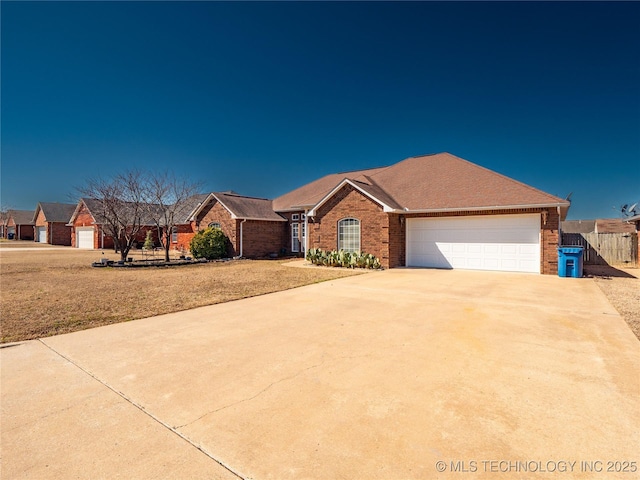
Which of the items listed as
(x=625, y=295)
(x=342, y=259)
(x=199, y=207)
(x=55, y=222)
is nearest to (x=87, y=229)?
(x=55, y=222)

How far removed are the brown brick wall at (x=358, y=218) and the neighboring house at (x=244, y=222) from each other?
538 cm

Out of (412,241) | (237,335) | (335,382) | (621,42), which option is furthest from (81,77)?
(621,42)

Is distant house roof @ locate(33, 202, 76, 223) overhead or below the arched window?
overhead

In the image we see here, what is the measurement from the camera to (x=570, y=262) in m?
12.9

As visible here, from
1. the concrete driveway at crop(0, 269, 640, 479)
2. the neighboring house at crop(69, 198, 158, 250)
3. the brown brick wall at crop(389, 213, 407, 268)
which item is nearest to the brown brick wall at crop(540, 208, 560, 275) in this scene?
the brown brick wall at crop(389, 213, 407, 268)

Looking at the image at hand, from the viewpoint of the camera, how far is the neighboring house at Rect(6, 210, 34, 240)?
54.2 meters

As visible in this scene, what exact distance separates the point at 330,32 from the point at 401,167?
369 inches

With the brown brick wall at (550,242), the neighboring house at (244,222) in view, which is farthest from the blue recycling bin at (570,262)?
the neighboring house at (244,222)

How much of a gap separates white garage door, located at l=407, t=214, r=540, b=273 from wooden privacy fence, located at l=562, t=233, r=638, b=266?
769cm

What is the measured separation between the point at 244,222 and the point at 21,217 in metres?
56.9

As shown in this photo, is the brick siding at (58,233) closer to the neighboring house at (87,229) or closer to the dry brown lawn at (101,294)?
the neighboring house at (87,229)

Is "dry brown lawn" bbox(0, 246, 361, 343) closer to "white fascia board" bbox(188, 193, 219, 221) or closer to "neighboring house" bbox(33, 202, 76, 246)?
"white fascia board" bbox(188, 193, 219, 221)

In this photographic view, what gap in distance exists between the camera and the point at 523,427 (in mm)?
2947

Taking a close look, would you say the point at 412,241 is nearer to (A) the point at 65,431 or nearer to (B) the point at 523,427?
(B) the point at 523,427
